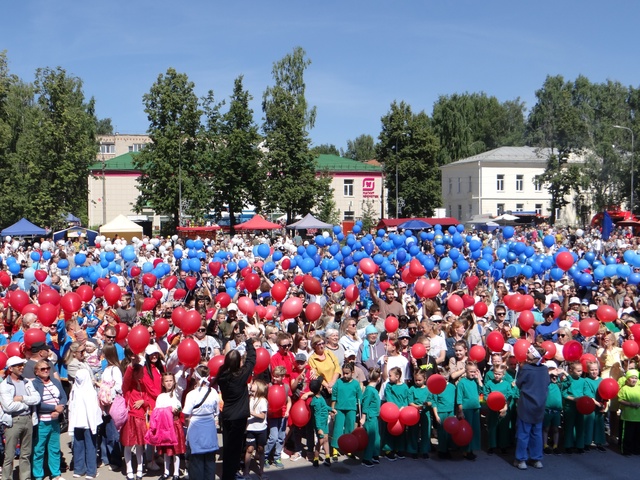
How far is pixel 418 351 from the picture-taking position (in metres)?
8.23

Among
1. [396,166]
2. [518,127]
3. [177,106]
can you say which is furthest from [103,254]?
[518,127]

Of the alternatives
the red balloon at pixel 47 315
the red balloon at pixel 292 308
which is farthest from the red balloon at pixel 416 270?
the red balloon at pixel 47 315

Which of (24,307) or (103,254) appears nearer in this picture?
(24,307)

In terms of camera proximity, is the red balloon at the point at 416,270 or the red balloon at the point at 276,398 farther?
the red balloon at the point at 416,270

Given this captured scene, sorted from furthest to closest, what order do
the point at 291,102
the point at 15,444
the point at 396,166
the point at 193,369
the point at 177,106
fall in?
1. the point at 396,166
2. the point at 291,102
3. the point at 177,106
4. the point at 193,369
5. the point at 15,444

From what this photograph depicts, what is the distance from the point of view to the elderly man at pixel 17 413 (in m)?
6.70

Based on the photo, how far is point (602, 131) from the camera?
49188mm

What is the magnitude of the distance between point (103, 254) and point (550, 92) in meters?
59.5

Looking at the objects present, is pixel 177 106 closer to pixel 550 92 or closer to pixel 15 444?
pixel 15 444

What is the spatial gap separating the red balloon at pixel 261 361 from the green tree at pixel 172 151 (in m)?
30.6

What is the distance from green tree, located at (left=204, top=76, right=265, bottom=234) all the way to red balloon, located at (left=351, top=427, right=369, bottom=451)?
32.3 metres

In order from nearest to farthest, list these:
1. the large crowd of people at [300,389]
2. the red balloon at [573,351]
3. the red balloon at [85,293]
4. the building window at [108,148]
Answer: the large crowd of people at [300,389]
the red balloon at [573,351]
the red balloon at [85,293]
the building window at [108,148]

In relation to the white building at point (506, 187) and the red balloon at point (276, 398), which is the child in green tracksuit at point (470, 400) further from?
the white building at point (506, 187)

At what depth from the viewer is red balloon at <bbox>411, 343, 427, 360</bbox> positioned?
8.23 metres
